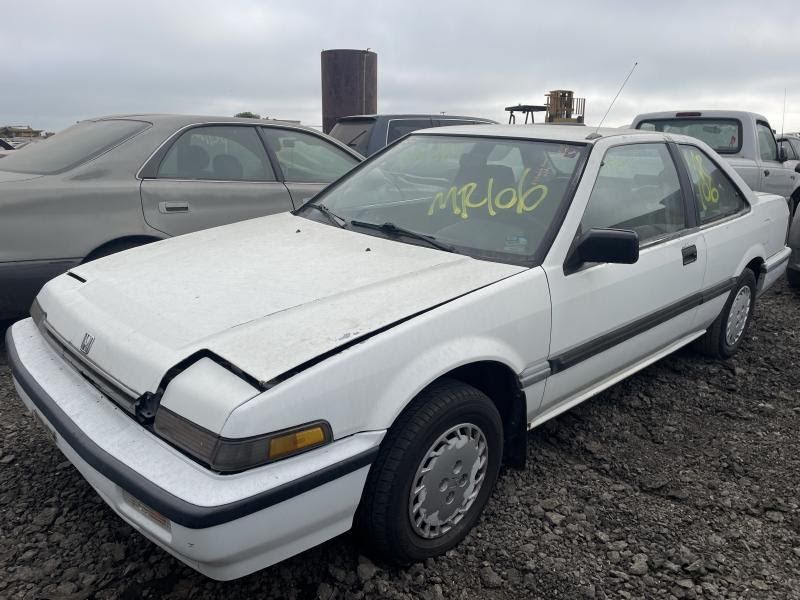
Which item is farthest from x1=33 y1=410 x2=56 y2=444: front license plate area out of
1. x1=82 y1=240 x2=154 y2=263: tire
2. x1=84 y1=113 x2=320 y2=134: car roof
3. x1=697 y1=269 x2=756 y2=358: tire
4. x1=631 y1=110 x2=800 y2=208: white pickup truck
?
x1=631 y1=110 x2=800 y2=208: white pickup truck

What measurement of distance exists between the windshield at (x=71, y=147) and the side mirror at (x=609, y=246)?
3084mm

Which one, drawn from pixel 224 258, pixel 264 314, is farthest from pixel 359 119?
pixel 264 314

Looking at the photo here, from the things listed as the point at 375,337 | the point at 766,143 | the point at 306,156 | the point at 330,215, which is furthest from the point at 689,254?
the point at 766,143

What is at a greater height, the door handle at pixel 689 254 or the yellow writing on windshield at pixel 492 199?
the yellow writing on windshield at pixel 492 199

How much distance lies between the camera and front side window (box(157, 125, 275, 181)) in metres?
4.25

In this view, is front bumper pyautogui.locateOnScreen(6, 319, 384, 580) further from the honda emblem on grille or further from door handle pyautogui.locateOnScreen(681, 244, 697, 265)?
door handle pyautogui.locateOnScreen(681, 244, 697, 265)

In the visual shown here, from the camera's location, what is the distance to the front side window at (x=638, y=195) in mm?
2824

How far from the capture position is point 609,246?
244cm

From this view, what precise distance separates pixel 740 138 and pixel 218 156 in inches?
228

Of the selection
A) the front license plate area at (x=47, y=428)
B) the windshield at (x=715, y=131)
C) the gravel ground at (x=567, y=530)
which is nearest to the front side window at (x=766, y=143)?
the windshield at (x=715, y=131)

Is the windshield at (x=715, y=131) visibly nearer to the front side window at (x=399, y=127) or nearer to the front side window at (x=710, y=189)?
the front side window at (x=399, y=127)

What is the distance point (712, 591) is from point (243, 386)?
5.64ft

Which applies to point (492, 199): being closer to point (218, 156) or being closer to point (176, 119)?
point (218, 156)

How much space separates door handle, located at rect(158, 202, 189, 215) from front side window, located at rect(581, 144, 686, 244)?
8.70 ft
